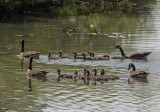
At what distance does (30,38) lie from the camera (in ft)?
99.6

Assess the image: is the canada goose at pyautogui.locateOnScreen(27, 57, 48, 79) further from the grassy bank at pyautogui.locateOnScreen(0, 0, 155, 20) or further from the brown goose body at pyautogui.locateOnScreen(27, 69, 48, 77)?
the grassy bank at pyautogui.locateOnScreen(0, 0, 155, 20)

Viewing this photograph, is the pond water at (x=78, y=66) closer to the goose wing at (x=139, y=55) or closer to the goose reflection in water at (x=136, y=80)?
the goose reflection in water at (x=136, y=80)

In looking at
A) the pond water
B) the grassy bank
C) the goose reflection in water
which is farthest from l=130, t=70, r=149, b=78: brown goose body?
the grassy bank

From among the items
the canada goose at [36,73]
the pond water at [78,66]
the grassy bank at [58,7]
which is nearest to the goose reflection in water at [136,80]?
the pond water at [78,66]

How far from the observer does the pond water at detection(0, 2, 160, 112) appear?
14.8 m

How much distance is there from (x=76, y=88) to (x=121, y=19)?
2459 cm

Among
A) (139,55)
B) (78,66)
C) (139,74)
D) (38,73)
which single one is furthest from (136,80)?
(139,55)

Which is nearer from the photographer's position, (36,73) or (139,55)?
(36,73)

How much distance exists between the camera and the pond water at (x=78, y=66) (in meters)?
14.8

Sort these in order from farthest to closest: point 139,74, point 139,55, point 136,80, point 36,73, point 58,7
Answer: point 58,7
point 139,55
point 36,73
point 139,74
point 136,80

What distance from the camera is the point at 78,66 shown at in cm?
2111

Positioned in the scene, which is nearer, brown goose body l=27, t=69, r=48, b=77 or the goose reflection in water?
the goose reflection in water

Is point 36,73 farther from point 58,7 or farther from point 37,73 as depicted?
point 58,7

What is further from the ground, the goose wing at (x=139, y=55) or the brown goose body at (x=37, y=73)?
the goose wing at (x=139, y=55)
